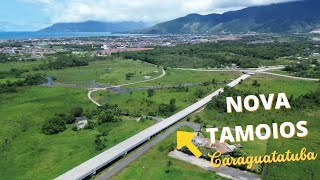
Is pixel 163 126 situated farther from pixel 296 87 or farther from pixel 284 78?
pixel 284 78

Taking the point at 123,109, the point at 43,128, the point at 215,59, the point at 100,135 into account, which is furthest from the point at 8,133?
the point at 215,59

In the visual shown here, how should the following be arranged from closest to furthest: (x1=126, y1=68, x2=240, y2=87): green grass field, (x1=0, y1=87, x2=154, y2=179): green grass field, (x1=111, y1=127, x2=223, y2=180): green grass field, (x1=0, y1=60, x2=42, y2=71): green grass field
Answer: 1. (x1=111, y1=127, x2=223, y2=180): green grass field
2. (x1=0, y1=87, x2=154, y2=179): green grass field
3. (x1=126, y1=68, x2=240, y2=87): green grass field
4. (x1=0, y1=60, x2=42, y2=71): green grass field

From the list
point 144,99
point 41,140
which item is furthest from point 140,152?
point 144,99

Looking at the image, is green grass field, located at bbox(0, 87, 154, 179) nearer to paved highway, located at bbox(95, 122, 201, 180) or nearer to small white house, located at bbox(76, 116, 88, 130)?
small white house, located at bbox(76, 116, 88, 130)

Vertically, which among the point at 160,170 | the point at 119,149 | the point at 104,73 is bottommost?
the point at 160,170

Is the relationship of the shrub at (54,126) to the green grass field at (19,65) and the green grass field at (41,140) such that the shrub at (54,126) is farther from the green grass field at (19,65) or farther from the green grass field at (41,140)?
the green grass field at (19,65)

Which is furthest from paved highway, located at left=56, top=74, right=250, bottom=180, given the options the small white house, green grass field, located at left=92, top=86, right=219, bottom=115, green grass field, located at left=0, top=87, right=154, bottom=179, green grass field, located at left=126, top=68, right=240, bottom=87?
green grass field, located at left=126, top=68, right=240, bottom=87

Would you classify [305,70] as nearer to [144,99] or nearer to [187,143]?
[144,99]
